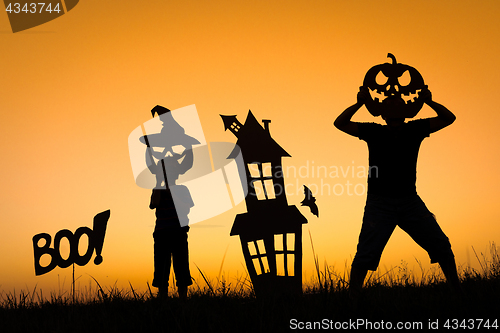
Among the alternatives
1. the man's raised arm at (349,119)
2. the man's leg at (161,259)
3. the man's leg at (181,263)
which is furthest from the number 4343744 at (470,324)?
the man's leg at (161,259)

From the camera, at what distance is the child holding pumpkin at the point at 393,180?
3.90 metres

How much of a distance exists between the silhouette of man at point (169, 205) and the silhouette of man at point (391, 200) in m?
2.05

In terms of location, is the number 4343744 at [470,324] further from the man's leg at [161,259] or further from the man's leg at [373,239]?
the man's leg at [161,259]

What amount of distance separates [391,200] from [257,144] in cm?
225

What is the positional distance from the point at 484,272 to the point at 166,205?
12.4 feet

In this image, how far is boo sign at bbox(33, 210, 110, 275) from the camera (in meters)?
5.23

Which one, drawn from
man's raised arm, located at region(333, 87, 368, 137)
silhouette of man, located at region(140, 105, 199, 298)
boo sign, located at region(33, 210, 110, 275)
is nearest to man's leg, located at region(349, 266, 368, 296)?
man's raised arm, located at region(333, 87, 368, 137)

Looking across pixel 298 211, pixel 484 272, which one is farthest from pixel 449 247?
Answer: pixel 298 211

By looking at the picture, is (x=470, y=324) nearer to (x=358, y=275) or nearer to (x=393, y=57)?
(x=358, y=275)

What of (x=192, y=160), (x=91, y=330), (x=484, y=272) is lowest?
(x=484, y=272)

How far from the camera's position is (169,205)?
4977 millimetres

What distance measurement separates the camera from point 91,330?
10.5ft

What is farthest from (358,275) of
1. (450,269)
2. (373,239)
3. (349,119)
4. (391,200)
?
(349,119)

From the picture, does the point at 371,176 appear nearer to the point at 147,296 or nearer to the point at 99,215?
the point at 147,296
